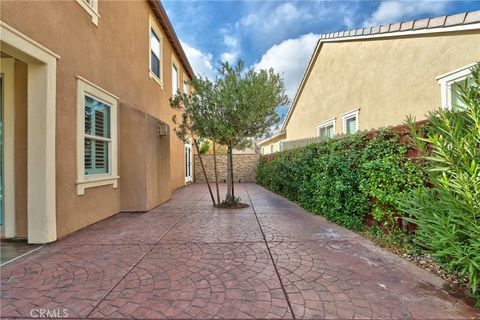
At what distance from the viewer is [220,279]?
2809 mm

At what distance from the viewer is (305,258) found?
11.2ft

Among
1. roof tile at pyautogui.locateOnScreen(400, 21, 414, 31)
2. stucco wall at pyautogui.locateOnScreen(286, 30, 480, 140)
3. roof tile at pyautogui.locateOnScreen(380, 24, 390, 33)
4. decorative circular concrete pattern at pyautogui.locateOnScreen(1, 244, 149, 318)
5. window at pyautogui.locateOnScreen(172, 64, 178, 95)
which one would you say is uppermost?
window at pyautogui.locateOnScreen(172, 64, 178, 95)

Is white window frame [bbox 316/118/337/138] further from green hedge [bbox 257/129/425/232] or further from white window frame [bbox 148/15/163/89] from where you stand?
white window frame [bbox 148/15/163/89]

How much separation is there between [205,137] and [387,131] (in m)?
4.67

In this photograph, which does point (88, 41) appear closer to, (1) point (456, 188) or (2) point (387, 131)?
(2) point (387, 131)

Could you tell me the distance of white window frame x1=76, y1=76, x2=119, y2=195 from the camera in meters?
4.78

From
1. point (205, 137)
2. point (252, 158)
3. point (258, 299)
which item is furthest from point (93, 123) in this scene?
point (252, 158)

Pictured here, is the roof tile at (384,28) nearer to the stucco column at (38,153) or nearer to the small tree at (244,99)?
the small tree at (244,99)

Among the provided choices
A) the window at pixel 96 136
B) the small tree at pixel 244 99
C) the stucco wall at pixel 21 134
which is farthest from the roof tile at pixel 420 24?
→ the stucco wall at pixel 21 134

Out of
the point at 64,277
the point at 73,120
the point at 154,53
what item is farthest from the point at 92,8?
the point at 64,277

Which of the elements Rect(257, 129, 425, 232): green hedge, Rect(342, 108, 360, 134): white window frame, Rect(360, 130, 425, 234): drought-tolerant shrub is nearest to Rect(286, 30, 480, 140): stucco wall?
Rect(342, 108, 360, 134): white window frame

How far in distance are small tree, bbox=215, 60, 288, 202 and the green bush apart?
431 cm

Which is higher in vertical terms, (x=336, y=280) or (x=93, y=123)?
(x=93, y=123)

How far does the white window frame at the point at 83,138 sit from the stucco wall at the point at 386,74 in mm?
7324
